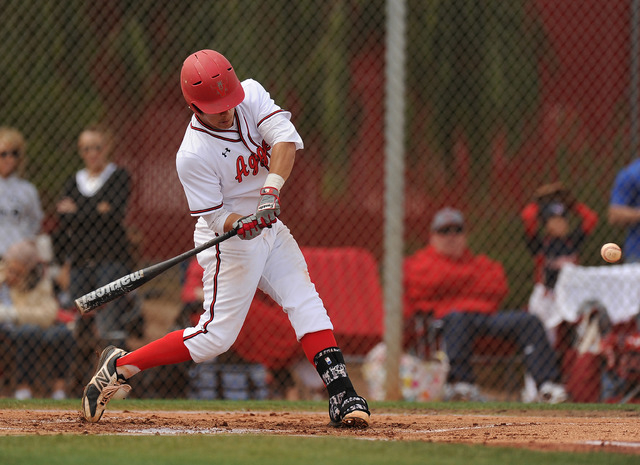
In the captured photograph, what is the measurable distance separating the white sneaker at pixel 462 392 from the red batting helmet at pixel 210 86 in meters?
2.97

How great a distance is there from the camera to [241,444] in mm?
3541

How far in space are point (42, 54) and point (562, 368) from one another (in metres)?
4.19

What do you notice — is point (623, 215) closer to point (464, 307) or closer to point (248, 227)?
point (464, 307)

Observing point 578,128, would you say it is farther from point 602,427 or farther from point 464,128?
point 602,427

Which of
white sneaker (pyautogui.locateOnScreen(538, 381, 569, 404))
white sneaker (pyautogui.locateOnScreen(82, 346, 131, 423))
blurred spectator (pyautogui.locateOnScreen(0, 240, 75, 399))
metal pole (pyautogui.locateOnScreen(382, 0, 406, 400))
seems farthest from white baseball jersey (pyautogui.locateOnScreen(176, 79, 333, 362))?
white sneaker (pyautogui.locateOnScreen(538, 381, 569, 404))

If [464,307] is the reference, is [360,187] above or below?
above

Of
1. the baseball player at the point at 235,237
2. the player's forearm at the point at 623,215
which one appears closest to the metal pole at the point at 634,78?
the player's forearm at the point at 623,215

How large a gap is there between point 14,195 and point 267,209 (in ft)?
10.3

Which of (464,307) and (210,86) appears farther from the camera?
(464,307)

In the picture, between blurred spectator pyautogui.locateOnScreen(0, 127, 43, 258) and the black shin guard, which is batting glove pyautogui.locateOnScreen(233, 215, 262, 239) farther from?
→ blurred spectator pyautogui.locateOnScreen(0, 127, 43, 258)

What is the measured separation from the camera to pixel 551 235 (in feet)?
23.7

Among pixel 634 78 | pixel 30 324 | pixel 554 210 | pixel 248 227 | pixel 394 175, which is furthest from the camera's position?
pixel 634 78

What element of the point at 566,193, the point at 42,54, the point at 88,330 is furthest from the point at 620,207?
the point at 42,54

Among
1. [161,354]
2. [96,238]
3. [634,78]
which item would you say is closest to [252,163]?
[161,354]
